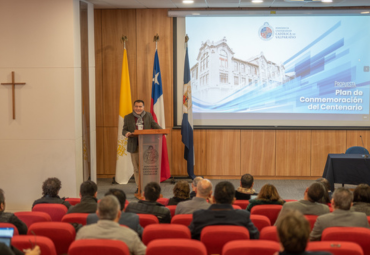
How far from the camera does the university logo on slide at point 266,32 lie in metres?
8.39

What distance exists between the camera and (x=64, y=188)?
21.9 ft

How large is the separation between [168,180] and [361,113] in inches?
155

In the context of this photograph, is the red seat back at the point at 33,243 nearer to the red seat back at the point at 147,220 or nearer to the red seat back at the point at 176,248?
the red seat back at the point at 176,248

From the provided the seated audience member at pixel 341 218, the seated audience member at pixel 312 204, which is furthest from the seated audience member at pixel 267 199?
the seated audience member at pixel 341 218

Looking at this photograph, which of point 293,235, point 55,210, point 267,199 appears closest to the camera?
point 293,235

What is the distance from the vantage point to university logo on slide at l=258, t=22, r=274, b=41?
27.5 feet

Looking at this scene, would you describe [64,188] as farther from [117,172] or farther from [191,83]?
[191,83]

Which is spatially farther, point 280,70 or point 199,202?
point 280,70

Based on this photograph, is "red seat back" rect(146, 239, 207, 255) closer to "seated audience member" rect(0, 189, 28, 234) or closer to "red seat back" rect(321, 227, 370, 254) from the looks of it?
"red seat back" rect(321, 227, 370, 254)

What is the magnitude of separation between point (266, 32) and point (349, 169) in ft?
10.1

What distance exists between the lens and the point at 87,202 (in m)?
3.99

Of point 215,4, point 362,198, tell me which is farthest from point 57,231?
point 215,4

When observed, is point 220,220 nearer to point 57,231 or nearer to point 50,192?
point 57,231

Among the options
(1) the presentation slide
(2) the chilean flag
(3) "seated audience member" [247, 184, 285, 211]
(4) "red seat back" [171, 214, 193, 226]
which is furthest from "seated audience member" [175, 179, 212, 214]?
(1) the presentation slide
